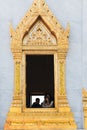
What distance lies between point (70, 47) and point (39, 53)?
21.6 inches

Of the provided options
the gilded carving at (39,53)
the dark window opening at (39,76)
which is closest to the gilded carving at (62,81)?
the gilded carving at (39,53)

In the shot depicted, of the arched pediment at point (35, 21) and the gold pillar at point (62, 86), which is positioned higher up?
the arched pediment at point (35, 21)

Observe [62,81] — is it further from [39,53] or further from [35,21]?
[35,21]

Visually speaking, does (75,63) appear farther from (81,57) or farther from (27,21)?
(27,21)

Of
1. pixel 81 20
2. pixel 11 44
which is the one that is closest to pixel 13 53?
pixel 11 44

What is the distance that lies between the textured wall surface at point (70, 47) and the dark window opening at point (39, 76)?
1.20 ft

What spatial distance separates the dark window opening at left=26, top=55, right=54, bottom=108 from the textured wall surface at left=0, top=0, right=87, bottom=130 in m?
0.36

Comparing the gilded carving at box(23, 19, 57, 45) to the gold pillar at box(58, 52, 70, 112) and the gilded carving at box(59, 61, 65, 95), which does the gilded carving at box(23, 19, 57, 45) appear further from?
the gilded carving at box(59, 61, 65, 95)

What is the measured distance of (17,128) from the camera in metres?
8.18

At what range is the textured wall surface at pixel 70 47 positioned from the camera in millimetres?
8305

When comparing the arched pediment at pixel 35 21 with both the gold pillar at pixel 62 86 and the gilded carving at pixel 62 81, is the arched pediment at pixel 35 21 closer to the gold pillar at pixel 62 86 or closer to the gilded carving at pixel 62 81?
the gold pillar at pixel 62 86

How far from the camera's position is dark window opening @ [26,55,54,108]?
8.53 metres

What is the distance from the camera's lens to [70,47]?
330 inches

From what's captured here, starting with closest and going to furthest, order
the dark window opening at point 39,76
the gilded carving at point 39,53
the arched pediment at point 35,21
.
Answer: the gilded carving at point 39,53 → the arched pediment at point 35,21 → the dark window opening at point 39,76
